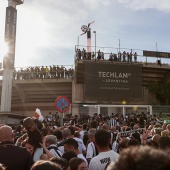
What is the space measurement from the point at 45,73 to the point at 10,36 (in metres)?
5.36

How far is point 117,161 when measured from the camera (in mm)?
1106

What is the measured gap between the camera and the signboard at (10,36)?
2764 centimetres

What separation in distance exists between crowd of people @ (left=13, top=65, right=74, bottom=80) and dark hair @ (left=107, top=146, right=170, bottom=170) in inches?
1102

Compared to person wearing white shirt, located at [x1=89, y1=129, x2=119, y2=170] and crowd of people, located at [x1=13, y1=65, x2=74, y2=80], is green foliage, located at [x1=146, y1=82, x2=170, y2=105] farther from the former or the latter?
person wearing white shirt, located at [x1=89, y1=129, x2=119, y2=170]

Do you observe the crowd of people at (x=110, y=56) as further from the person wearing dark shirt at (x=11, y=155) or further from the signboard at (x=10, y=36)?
the person wearing dark shirt at (x=11, y=155)

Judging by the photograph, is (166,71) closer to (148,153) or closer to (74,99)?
(74,99)

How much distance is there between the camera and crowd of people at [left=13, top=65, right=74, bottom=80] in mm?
29016

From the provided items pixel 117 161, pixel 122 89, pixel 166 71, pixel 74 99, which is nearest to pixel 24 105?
pixel 74 99

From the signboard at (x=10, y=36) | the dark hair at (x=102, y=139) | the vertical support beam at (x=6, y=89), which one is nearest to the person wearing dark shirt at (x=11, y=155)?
the dark hair at (x=102, y=139)

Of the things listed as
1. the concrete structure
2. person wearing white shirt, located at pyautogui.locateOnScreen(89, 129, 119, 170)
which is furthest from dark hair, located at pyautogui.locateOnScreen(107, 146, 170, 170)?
the concrete structure

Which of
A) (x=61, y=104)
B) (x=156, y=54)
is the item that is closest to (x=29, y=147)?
(x=61, y=104)

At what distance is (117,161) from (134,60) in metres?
27.9

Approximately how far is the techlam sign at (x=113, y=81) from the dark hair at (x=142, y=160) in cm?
2598

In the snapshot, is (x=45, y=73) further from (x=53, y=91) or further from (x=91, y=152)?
(x=91, y=152)
